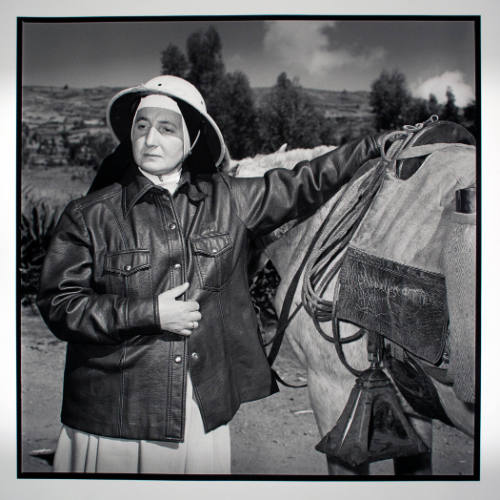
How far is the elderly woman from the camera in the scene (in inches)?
69.7

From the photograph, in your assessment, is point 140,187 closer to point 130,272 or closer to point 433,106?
point 130,272

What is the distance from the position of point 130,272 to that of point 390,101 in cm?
101

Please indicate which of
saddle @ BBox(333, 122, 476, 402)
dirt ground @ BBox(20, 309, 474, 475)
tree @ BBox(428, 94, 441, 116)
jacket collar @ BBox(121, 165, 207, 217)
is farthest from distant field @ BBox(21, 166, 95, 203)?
tree @ BBox(428, 94, 441, 116)

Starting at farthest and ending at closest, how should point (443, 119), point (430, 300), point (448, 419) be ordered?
1. point (443, 119)
2. point (448, 419)
3. point (430, 300)

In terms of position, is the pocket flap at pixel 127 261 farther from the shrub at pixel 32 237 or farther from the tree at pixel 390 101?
the tree at pixel 390 101

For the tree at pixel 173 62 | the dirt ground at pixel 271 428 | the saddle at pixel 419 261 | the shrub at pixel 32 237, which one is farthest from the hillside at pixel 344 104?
the shrub at pixel 32 237

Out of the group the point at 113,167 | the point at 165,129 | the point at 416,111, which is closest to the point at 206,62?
the point at 165,129

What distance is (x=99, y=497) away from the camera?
6.22 ft

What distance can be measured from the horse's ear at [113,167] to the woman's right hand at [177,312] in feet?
1.37

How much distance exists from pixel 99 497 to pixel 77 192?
1.02 metres

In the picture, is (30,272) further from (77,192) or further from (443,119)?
(443,119)

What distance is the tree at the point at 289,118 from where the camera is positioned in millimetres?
1883

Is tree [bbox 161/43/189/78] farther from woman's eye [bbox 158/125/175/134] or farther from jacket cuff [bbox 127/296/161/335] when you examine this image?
jacket cuff [bbox 127/296/161/335]

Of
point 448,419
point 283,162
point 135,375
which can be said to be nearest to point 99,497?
point 135,375
